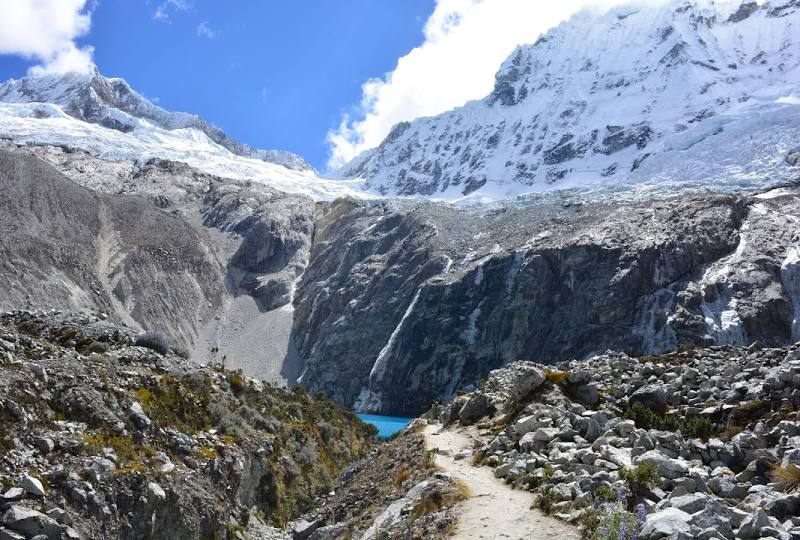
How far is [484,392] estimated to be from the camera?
97.2 ft

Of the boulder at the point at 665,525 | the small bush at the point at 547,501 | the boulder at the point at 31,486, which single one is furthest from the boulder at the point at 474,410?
the boulder at the point at 665,525

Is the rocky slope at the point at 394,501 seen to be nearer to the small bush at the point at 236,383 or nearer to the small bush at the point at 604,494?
the small bush at the point at 604,494

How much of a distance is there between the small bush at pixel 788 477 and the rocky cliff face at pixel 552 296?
7842 cm

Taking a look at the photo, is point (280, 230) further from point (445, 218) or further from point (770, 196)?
point (770, 196)

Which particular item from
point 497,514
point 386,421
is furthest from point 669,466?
point 386,421

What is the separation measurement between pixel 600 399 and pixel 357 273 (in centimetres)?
12578

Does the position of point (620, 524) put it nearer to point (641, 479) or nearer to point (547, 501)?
point (641, 479)

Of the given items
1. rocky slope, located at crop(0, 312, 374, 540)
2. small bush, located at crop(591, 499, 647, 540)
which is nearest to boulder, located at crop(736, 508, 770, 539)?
small bush, located at crop(591, 499, 647, 540)

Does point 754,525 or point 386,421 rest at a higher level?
point 386,421

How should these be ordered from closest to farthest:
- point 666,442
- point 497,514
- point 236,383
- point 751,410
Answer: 1. point 497,514
2. point 666,442
3. point 751,410
4. point 236,383

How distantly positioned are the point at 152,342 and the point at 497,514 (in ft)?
71.8

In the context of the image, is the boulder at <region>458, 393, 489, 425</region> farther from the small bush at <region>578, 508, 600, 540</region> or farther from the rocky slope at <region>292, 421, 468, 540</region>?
the small bush at <region>578, 508, 600, 540</region>

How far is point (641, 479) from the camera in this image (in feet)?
42.7

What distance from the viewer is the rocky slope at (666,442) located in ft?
36.0
